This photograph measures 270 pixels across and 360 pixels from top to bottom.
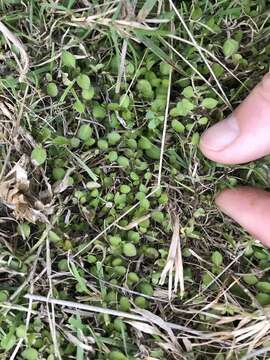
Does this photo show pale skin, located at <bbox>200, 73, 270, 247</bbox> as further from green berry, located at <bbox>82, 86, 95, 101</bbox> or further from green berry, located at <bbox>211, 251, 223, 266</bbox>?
green berry, located at <bbox>82, 86, 95, 101</bbox>

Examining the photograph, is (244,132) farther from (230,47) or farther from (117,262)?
(117,262)

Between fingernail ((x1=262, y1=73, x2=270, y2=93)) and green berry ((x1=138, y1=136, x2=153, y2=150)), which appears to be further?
green berry ((x1=138, y1=136, x2=153, y2=150))

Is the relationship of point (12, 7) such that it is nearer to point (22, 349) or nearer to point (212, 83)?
point (212, 83)

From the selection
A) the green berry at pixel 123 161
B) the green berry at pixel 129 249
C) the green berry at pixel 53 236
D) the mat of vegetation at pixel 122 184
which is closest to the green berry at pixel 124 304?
the mat of vegetation at pixel 122 184

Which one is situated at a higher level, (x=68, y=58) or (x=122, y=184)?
(x=68, y=58)

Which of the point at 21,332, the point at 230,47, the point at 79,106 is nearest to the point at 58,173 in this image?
the point at 79,106

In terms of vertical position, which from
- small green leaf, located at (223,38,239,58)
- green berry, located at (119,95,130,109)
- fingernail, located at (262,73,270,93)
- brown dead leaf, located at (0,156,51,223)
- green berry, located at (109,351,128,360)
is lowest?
green berry, located at (109,351,128,360)

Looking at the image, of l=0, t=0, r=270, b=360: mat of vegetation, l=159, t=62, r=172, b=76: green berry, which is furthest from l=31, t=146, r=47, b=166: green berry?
l=159, t=62, r=172, b=76: green berry

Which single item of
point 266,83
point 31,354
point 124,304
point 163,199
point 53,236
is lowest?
point 31,354

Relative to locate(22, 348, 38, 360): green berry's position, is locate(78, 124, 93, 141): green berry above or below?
above
